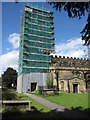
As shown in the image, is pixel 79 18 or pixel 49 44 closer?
pixel 79 18

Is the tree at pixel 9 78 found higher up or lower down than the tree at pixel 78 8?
lower down

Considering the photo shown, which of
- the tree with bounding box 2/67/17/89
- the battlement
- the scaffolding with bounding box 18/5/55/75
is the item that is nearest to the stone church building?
the battlement

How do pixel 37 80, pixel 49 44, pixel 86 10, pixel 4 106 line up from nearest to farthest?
pixel 86 10 < pixel 4 106 < pixel 37 80 < pixel 49 44

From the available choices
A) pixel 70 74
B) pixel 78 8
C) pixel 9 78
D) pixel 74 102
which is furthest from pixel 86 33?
pixel 9 78

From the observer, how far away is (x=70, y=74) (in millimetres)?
40000

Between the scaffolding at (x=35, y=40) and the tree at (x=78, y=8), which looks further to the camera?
the scaffolding at (x=35, y=40)

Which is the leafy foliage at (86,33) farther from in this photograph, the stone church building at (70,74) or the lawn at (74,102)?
the stone church building at (70,74)

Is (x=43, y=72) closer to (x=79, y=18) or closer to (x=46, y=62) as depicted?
(x=46, y=62)

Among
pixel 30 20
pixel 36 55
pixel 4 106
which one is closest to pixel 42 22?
pixel 30 20

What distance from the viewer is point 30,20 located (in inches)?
1667

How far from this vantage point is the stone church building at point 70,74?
3438 centimetres

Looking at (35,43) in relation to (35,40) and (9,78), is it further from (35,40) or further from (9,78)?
(9,78)

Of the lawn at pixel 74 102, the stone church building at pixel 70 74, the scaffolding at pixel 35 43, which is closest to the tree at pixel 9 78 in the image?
the scaffolding at pixel 35 43

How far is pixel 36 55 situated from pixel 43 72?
5540 mm
